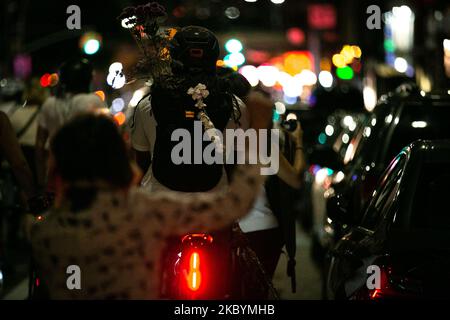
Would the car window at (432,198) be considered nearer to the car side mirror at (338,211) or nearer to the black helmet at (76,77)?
the car side mirror at (338,211)

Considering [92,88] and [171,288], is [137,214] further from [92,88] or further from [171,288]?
[92,88]

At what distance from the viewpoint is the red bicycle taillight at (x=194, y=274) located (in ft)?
16.8

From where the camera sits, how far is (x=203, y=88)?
5613 mm

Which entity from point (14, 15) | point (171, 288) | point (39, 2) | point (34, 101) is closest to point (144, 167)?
point (171, 288)

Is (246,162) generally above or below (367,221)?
above

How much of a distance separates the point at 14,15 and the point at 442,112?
22.1 meters

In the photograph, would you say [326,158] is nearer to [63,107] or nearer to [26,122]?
[63,107]

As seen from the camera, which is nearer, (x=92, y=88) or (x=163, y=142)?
(x=163, y=142)

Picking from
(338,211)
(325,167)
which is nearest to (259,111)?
(338,211)

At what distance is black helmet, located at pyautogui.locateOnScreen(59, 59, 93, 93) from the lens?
28.1 feet

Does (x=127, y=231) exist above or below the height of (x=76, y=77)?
below

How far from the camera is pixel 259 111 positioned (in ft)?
12.4

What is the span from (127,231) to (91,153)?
329 millimetres

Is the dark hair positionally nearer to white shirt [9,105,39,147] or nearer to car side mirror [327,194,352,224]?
car side mirror [327,194,352,224]
